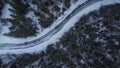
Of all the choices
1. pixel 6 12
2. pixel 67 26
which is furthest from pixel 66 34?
pixel 6 12

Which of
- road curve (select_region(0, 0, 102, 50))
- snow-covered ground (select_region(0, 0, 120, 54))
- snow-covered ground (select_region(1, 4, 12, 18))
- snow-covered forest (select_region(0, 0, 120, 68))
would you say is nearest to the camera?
snow-covered forest (select_region(0, 0, 120, 68))

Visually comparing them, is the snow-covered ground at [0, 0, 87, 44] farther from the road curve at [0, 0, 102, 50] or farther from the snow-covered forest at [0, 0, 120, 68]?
the road curve at [0, 0, 102, 50]

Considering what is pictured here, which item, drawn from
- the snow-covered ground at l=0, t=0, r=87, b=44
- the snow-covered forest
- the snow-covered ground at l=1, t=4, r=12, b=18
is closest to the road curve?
the snow-covered ground at l=0, t=0, r=87, b=44

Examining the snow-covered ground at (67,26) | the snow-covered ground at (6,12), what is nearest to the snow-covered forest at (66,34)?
the snow-covered ground at (6,12)

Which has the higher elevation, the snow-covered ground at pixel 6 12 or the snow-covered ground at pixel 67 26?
the snow-covered ground at pixel 6 12

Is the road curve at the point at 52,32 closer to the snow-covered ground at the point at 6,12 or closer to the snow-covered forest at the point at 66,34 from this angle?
the snow-covered forest at the point at 66,34

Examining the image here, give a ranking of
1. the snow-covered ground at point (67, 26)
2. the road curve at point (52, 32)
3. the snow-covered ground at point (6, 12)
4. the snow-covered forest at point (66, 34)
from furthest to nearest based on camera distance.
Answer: the snow-covered ground at point (6, 12) → the road curve at point (52, 32) → the snow-covered ground at point (67, 26) → the snow-covered forest at point (66, 34)

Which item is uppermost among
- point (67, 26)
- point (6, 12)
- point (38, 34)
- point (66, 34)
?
point (6, 12)

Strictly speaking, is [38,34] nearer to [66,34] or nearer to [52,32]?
[52,32]

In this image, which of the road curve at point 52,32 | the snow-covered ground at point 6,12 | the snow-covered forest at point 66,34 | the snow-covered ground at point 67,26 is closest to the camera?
the snow-covered forest at point 66,34

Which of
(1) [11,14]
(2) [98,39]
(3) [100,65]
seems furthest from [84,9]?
(1) [11,14]

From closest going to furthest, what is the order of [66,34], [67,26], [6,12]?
[66,34], [67,26], [6,12]
